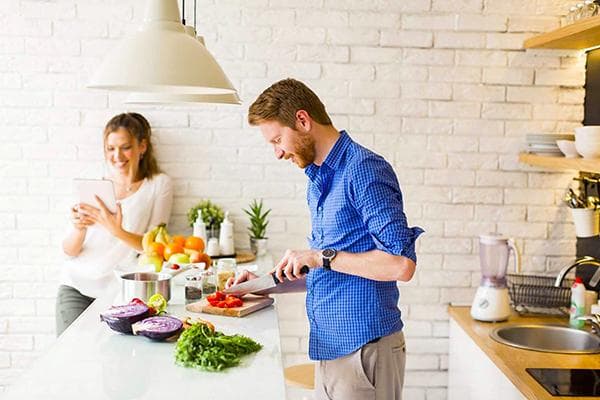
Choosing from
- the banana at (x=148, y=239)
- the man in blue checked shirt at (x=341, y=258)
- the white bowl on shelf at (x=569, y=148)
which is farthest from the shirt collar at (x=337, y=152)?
the white bowl on shelf at (x=569, y=148)

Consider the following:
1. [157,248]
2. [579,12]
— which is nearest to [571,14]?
[579,12]

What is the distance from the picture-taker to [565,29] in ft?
11.1

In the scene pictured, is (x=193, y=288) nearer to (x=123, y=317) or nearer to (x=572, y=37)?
(x=123, y=317)

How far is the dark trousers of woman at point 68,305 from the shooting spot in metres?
3.69

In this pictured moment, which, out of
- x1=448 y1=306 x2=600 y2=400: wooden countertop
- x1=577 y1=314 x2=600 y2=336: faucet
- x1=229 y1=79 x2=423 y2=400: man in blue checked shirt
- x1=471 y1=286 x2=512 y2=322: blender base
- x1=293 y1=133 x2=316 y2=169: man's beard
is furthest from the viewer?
x1=471 y1=286 x2=512 y2=322: blender base

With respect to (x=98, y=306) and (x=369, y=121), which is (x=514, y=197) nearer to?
(x=369, y=121)

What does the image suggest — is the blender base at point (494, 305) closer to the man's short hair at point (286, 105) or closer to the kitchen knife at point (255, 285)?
the kitchen knife at point (255, 285)

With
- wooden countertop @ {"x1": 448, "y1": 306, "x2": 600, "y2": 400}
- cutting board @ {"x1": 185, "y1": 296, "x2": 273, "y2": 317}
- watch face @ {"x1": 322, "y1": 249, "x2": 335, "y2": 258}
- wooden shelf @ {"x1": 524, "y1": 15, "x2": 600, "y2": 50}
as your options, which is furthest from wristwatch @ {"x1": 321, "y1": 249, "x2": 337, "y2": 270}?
wooden shelf @ {"x1": 524, "y1": 15, "x2": 600, "y2": 50}

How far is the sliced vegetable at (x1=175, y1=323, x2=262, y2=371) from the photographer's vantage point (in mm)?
2104

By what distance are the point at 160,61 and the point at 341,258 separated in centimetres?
85

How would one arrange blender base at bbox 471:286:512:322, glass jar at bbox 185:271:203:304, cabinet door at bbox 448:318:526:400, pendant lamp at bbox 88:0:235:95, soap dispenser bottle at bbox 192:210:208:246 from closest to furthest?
pendant lamp at bbox 88:0:235:95 → glass jar at bbox 185:271:203:304 → cabinet door at bbox 448:318:526:400 → blender base at bbox 471:286:512:322 → soap dispenser bottle at bbox 192:210:208:246

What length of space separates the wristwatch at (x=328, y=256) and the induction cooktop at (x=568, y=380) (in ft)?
3.02

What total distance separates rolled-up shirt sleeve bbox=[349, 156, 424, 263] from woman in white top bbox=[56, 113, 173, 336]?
1612 millimetres

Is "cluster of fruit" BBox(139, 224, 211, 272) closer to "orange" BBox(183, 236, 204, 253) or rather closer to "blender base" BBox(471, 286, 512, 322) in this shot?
"orange" BBox(183, 236, 204, 253)
